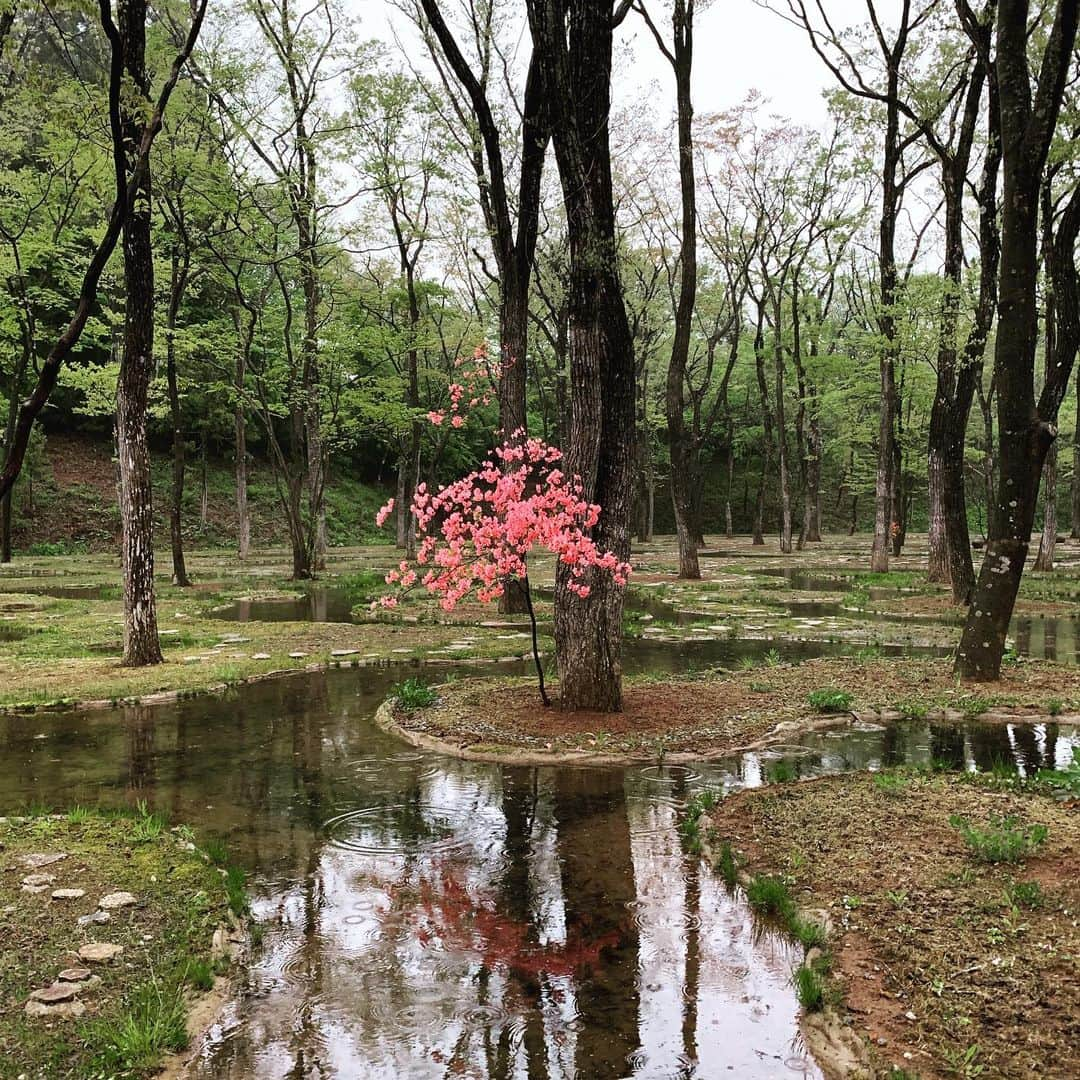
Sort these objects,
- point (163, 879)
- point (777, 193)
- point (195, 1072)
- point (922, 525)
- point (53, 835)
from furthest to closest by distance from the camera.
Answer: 1. point (922, 525)
2. point (777, 193)
3. point (53, 835)
4. point (163, 879)
5. point (195, 1072)

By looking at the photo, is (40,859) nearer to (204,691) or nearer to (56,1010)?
(56,1010)

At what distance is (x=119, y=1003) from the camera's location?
3.29 metres

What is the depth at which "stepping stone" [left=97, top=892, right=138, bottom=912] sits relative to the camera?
408cm

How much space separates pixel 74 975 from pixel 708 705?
19.7 ft

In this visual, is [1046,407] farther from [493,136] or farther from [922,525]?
[922,525]

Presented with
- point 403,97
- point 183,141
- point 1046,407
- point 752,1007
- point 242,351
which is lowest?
point 752,1007

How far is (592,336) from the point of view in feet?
24.7

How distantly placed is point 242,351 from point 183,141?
6.21m

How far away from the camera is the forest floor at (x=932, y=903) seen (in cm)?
297

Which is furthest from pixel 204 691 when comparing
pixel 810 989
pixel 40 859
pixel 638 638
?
pixel 810 989

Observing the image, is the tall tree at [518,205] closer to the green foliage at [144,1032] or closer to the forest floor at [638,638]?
the forest floor at [638,638]

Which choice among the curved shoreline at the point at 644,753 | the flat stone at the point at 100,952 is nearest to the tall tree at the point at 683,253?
the curved shoreline at the point at 644,753

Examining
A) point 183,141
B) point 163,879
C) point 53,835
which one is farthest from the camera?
point 183,141

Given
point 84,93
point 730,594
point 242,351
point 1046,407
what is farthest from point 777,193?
point 84,93
